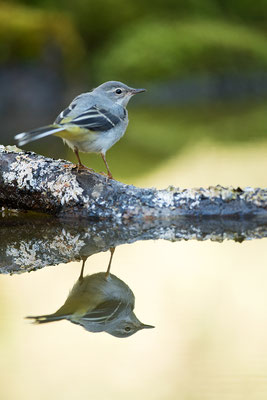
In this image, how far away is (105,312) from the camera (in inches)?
134

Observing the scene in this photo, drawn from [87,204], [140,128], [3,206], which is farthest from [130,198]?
[140,128]

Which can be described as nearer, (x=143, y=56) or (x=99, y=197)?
(x=99, y=197)

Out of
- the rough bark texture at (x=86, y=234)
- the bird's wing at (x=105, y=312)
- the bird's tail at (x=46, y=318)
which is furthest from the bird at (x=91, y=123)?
the bird's tail at (x=46, y=318)

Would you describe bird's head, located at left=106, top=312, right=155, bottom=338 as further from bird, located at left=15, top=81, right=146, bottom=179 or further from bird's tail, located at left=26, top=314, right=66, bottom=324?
bird, located at left=15, top=81, right=146, bottom=179

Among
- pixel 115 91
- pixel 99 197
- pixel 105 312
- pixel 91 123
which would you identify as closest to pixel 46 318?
pixel 105 312

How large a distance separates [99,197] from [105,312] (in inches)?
72.3

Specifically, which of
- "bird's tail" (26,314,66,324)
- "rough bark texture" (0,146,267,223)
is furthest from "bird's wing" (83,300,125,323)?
"rough bark texture" (0,146,267,223)

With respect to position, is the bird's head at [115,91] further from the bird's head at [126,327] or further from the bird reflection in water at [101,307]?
the bird's head at [126,327]

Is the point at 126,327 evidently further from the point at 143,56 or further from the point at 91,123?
the point at 143,56

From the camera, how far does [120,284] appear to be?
3777mm

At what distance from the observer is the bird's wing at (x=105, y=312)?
129 inches

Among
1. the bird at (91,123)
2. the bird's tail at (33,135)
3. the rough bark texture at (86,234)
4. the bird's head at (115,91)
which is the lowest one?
the rough bark texture at (86,234)

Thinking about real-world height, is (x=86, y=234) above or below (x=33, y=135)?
below

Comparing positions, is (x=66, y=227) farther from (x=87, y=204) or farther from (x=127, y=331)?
(x=127, y=331)
